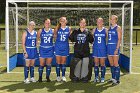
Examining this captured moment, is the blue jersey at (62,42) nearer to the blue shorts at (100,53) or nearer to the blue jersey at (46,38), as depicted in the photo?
the blue jersey at (46,38)

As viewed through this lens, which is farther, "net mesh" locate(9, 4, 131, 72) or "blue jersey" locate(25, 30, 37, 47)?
"net mesh" locate(9, 4, 131, 72)

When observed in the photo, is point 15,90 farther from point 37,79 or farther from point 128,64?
point 128,64

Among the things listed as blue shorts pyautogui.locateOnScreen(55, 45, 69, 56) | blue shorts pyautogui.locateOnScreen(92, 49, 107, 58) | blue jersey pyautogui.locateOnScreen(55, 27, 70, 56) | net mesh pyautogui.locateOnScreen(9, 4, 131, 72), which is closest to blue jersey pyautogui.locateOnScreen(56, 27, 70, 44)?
blue jersey pyautogui.locateOnScreen(55, 27, 70, 56)

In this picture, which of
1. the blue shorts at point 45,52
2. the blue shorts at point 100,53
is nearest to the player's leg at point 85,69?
the blue shorts at point 100,53

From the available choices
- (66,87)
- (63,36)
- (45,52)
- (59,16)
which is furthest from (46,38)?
(59,16)

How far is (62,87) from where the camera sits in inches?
375

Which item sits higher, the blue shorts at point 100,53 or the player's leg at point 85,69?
the blue shorts at point 100,53

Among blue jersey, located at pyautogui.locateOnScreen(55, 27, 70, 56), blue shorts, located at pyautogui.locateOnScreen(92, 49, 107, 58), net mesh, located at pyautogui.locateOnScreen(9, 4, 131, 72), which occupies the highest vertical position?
net mesh, located at pyautogui.locateOnScreen(9, 4, 131, 72)

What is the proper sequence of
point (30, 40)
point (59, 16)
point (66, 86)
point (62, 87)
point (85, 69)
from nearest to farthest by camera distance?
1. point (62, 87)
2. point (66, 86)
3. point (30, 40)
4. point (85, 69)
5. point (59, 16)

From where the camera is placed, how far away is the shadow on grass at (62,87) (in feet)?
30.1

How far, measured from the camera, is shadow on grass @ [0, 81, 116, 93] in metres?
9.19

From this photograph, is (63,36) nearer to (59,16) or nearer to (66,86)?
(66,86)

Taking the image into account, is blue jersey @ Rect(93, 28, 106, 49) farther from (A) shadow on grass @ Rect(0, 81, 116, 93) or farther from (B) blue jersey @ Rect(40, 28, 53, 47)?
(B) blue jersey @ Rect(40, 28, 53, 47)

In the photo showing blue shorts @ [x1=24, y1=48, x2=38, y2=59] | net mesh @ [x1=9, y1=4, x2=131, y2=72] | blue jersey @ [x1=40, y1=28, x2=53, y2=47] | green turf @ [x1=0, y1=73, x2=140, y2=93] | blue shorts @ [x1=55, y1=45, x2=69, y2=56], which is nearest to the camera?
green turf @ [x1=0, y1=73, x2=140, y2=93]
